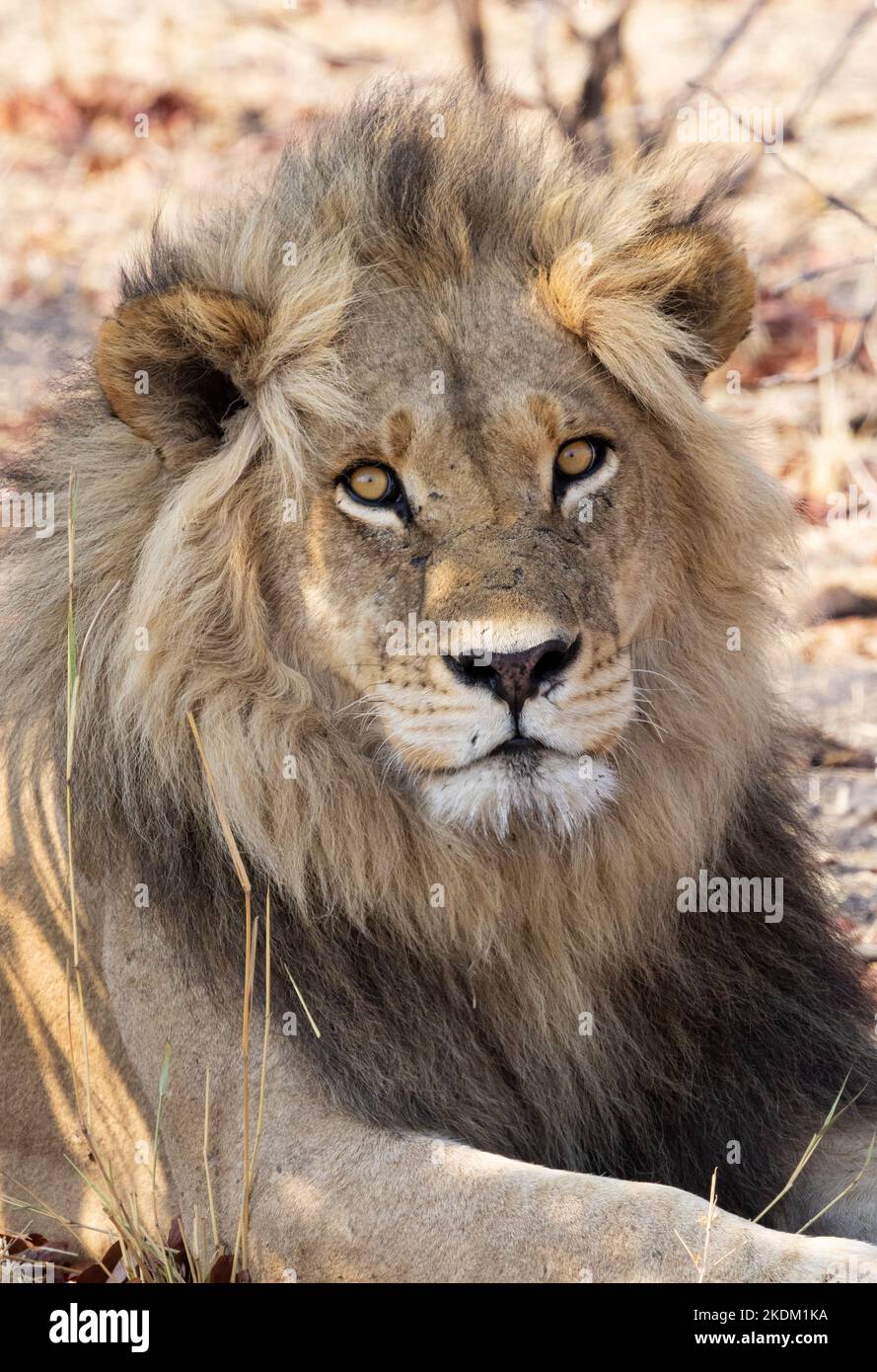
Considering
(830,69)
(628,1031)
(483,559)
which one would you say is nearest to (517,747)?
(483,559)

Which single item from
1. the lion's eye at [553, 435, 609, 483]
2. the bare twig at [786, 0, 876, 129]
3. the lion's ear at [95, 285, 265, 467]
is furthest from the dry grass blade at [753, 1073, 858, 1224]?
the bare twig at [786, 0, 876, 129]

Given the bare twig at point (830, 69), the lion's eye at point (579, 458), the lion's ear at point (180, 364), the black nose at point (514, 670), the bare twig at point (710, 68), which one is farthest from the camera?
the bare twig at point (830, 69)

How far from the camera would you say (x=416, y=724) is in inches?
124

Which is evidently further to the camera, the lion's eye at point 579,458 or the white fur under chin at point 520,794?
the lion's eye at point 579,458

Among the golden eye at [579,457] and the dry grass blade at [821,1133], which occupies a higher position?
the golden eye at [579,457]

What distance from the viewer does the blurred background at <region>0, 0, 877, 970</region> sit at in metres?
7.25

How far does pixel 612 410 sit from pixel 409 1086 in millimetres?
1364

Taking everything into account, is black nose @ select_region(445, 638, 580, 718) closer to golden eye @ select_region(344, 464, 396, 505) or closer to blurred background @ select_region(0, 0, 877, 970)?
golden eye @ select_region(344, 464, 396, 505)

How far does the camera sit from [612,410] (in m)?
3.47

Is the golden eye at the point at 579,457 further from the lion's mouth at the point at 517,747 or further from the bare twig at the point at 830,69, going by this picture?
the bare twig at the point at 830,69

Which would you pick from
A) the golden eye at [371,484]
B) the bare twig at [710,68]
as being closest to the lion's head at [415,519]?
the golden eye at [371,484]

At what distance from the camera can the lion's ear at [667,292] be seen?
11.3 ft

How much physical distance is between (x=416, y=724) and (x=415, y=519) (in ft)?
1.26

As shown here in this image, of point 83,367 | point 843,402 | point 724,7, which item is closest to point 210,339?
point 83,367
